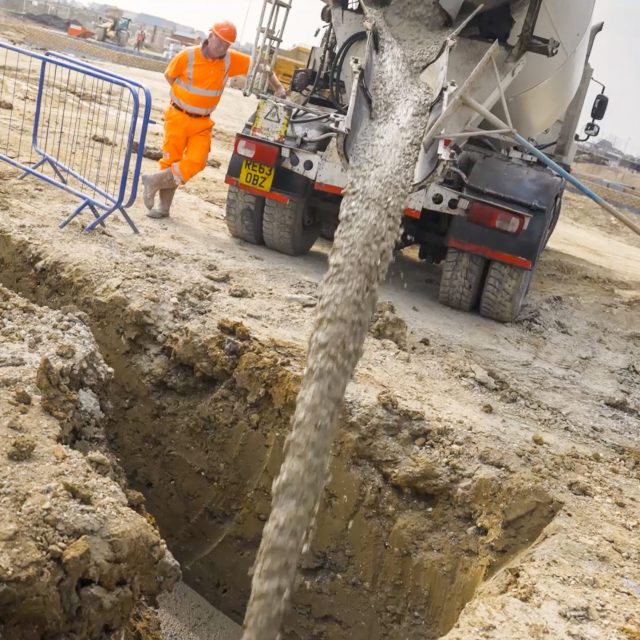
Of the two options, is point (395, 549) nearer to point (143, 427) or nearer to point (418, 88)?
point (143, 427)

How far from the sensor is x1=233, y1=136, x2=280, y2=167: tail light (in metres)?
6.66

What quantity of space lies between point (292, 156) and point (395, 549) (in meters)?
3.43

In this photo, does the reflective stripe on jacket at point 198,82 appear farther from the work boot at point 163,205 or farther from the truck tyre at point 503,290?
the truck tyre at point 503,290

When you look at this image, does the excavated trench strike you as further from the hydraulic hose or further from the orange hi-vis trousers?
the hydraulic hose

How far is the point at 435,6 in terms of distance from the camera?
5.40 m

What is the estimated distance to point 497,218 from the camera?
6309 millimetres

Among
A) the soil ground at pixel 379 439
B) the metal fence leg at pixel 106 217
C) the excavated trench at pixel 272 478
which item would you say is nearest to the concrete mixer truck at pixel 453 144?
the soil ground at pixel 379 439

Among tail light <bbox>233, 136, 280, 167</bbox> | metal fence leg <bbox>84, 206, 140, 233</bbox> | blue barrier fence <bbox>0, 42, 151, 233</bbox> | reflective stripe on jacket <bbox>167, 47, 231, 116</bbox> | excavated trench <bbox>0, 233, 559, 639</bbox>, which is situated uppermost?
reflective stripe on jacket <bbox>167, 47, 231, 116</bbox>

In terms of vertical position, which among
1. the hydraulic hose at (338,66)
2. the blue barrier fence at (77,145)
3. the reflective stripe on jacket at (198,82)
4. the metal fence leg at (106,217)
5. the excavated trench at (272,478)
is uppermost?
the hydraulic hose at (338,66)

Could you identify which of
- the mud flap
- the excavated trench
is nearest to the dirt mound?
the excavated trench

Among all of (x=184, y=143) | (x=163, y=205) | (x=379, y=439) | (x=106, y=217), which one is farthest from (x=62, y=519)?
(x=184, y=143)

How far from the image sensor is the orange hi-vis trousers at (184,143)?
23.2 ft

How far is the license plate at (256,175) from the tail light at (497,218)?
5.58 feet

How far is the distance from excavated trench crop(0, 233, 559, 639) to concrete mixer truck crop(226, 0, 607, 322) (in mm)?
1855
